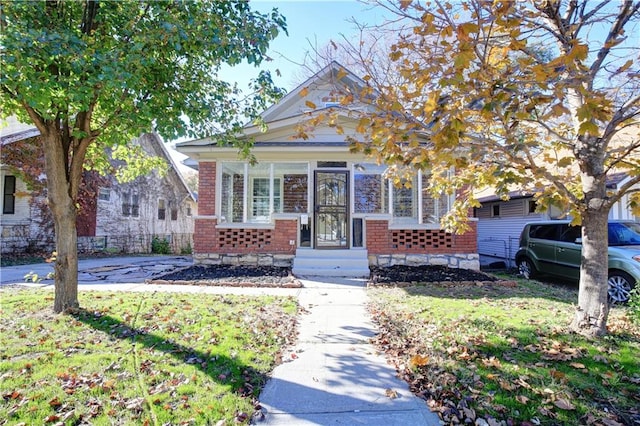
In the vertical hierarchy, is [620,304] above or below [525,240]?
below

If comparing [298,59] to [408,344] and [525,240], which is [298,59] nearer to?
[408,344]

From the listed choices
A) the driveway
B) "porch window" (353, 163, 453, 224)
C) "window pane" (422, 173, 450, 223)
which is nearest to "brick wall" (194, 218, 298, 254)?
the driveway

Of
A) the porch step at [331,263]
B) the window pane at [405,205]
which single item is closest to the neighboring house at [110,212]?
the porch step at [331,263]

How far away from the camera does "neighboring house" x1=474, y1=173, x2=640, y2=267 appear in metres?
12.0

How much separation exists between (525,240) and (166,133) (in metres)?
9.25

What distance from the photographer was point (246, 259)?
30.5 ft

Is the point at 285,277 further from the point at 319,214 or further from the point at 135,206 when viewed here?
the point at 135,206

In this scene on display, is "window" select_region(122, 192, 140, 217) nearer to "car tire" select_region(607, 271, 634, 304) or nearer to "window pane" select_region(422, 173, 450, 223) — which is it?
"window pane" select_region(422, 173, 450, 223)

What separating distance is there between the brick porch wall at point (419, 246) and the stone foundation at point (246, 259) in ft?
7.86

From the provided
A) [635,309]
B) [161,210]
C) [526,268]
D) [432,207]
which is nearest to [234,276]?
[432,207]

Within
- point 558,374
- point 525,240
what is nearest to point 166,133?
point 558,374

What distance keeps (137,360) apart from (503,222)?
542 inches

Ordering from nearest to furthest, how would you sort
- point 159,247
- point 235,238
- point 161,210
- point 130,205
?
point 235,238 → point 130,205 → point 159,247 → point 161,210

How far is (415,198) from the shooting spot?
9.80 m
